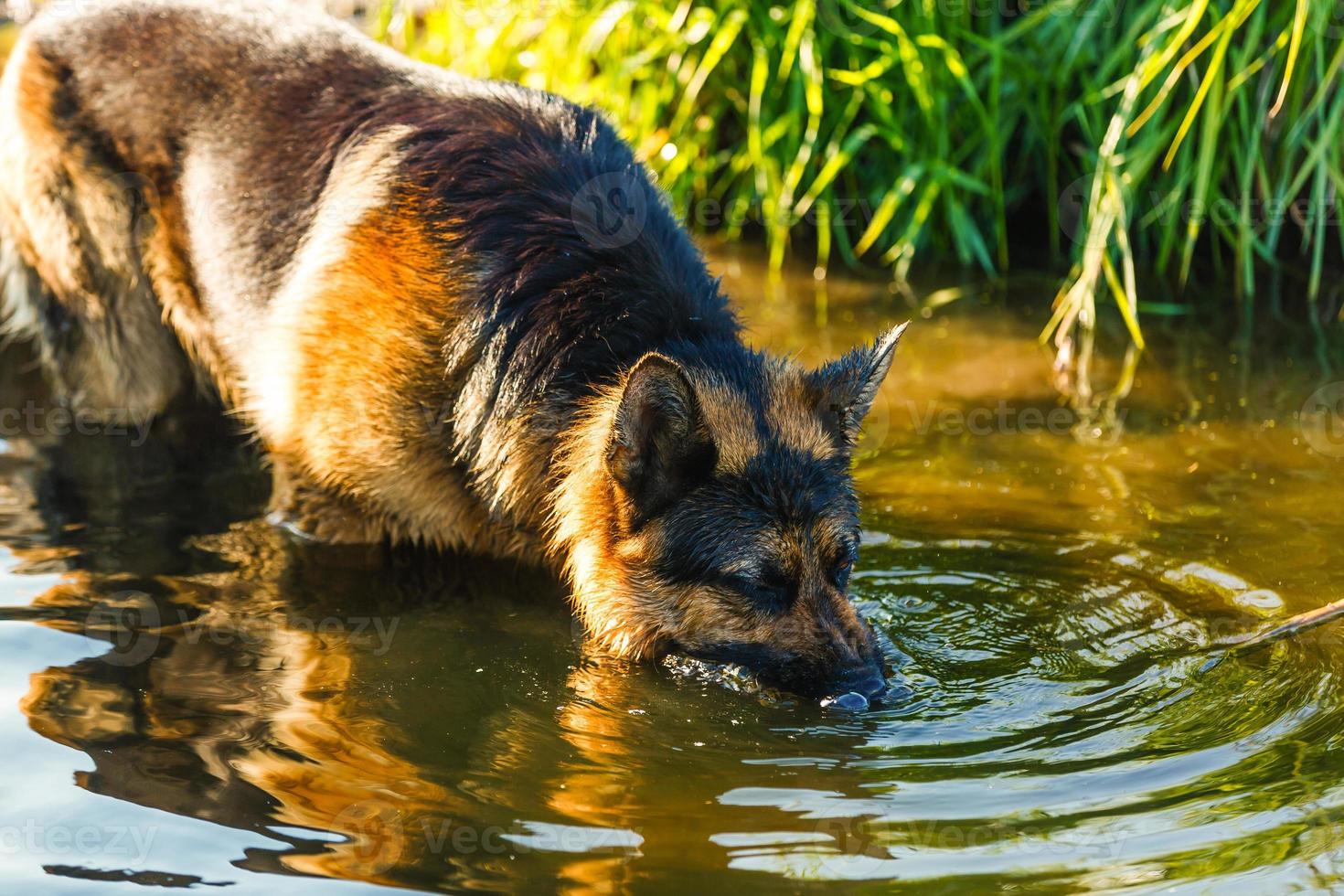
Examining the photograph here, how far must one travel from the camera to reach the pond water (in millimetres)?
3336

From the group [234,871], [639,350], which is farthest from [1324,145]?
[234,871]

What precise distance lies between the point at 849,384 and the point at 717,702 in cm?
108

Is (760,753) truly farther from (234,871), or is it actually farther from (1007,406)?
(1007,406)

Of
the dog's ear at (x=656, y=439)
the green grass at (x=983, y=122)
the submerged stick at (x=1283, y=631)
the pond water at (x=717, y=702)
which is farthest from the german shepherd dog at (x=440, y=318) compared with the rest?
the green grass at (x=983, y=122)

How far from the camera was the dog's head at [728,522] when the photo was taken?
4.11 m

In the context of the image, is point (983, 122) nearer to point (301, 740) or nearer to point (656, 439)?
point (656, 439)

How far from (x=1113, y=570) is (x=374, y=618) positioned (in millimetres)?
2567

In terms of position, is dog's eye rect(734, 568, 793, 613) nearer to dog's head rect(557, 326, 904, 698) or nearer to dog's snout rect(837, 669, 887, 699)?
dog's head rect(557, 326, 904, 698)

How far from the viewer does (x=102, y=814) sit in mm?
3479

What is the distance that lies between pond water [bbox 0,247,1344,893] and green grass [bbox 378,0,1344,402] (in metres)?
1.41

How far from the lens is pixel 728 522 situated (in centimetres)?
416

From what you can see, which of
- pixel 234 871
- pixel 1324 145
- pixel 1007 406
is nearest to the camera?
pixel 234 871

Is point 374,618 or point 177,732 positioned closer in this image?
point 177,732

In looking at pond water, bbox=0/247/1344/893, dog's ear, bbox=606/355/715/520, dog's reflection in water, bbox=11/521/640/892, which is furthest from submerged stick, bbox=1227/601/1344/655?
dog's reflection in water, bbox=11/521/640/892
